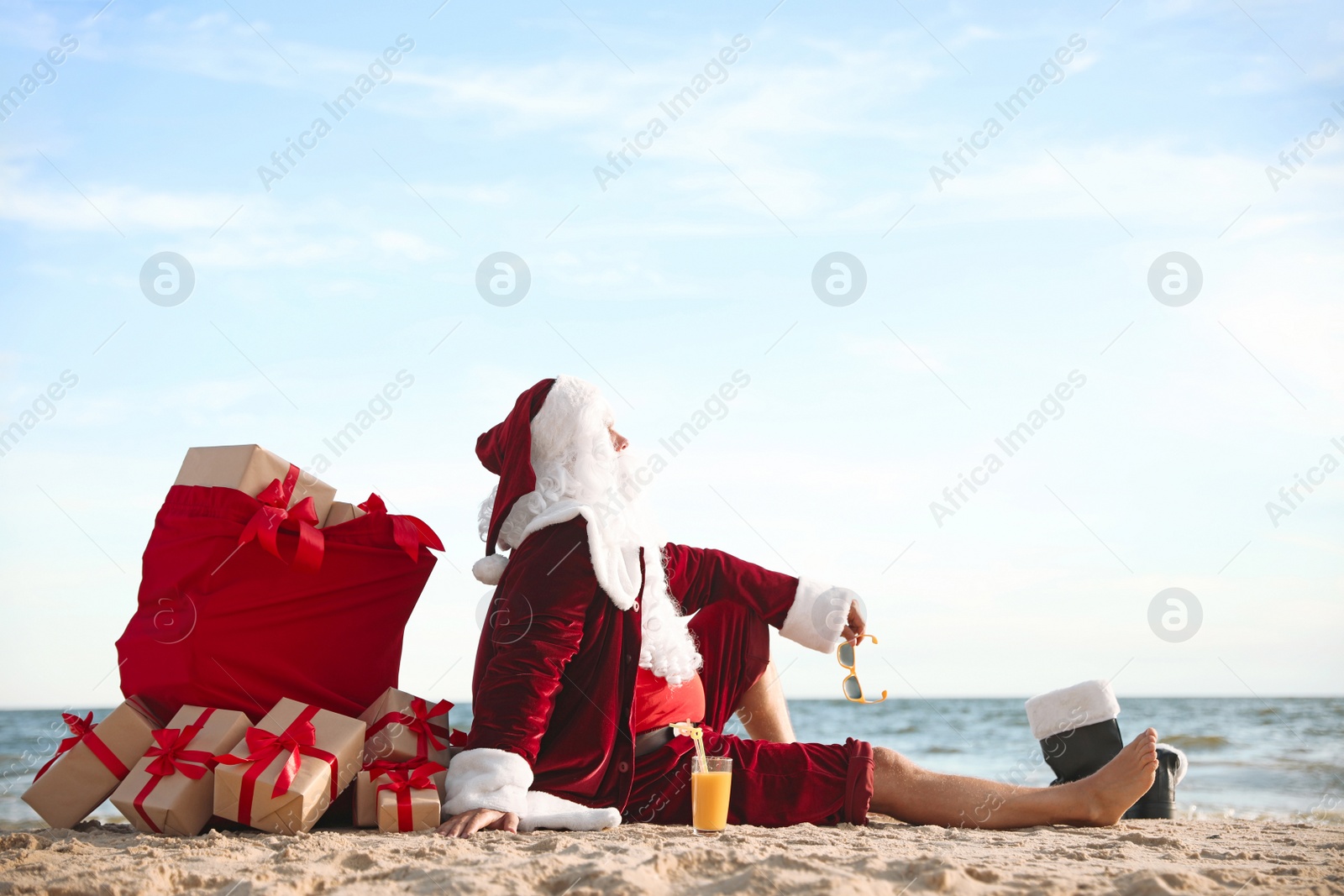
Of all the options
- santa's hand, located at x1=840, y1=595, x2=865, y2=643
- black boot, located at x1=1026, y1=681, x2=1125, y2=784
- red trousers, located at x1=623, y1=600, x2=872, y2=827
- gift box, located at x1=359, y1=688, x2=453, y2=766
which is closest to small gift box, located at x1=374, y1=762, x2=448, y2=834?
gift box, located at x1=359, y1=688, x2=453, y2=766

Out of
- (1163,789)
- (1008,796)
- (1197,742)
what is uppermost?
(1008,796)

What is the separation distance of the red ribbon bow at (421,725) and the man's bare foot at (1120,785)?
1914 millimetres

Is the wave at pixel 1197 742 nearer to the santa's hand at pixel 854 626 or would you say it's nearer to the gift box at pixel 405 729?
the santa's hand at pixel 854 626

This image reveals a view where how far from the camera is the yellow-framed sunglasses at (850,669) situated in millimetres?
3301

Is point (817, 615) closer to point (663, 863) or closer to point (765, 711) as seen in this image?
point (765, 711)

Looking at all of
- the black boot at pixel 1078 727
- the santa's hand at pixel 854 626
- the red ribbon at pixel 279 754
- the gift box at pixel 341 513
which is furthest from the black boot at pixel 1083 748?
the gift box at pixel 341 513

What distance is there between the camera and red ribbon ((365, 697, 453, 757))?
2.89 m

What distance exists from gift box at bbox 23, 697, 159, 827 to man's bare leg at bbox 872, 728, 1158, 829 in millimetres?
2118

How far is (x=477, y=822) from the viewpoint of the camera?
8.38 ft

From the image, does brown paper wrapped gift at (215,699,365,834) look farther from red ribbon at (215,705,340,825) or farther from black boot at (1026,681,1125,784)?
black boot at (1026,681,1125,784)

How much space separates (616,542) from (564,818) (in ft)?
2.62

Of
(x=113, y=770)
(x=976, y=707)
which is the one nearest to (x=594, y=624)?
(x=113, y=770)

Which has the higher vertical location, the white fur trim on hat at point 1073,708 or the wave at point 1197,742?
the white fur trim on hat at point 1073,708

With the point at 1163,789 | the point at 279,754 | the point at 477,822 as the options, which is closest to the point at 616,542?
the point at 477,822
